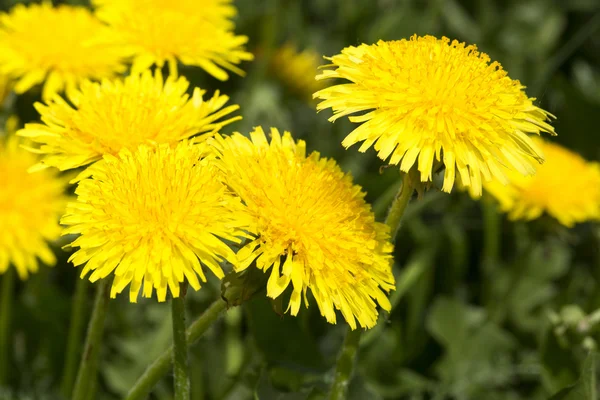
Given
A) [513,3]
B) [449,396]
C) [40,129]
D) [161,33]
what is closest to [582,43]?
[513,3]

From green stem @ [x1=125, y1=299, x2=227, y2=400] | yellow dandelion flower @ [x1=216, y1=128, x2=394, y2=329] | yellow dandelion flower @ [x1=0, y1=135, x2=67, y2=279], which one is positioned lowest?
yellow dandelion flower @ [x1=0, y1=135, x2=67, y2=279]

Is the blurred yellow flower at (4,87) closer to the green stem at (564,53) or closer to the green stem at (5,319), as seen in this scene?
the green stem at (5,319)

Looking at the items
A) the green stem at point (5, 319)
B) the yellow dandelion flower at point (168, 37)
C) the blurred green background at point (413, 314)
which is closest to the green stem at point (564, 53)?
the blurred green background at point (413, 314)

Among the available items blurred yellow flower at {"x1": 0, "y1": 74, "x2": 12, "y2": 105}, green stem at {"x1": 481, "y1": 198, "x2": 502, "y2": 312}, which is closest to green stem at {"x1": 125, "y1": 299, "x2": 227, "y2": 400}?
blurred yellow flower at {"x1": 0, "y1": 74, "x2": 12, "y2": 105}

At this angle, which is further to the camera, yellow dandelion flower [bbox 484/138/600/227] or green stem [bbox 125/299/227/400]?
yellow dandelion flower [bbox 484/138/600/227]

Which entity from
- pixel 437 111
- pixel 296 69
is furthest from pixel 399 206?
pixel 296 69

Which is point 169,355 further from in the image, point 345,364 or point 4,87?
point 4,87

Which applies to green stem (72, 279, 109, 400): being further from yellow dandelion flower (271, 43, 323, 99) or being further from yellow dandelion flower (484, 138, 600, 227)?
yellow dandelion flower (271, 43, 323, 99)
